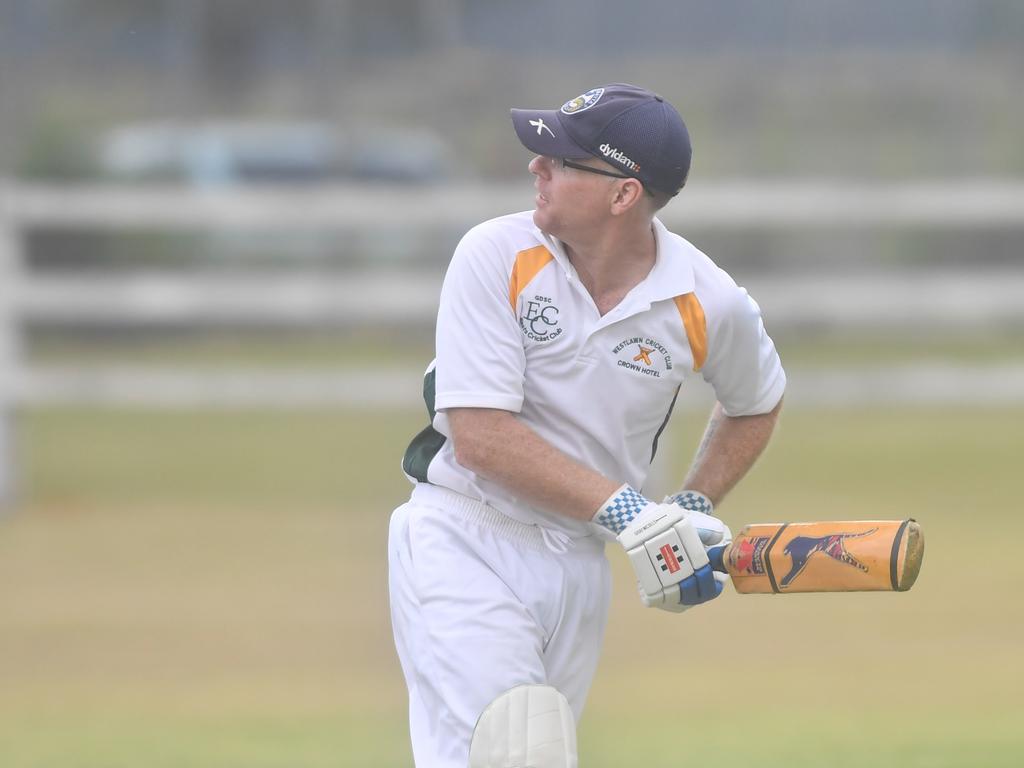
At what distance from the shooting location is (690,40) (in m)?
19.6

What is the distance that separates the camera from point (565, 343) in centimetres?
409

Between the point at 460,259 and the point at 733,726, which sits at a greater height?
the point at 460,259

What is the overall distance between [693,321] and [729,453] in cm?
49

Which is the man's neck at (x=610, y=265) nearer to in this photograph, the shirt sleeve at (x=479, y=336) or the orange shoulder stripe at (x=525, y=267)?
the orange shoulder stripe at (x=525, y=267)

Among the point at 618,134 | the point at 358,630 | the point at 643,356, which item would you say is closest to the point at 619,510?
the point at 643,356

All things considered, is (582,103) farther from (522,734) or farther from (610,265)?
(522,734)

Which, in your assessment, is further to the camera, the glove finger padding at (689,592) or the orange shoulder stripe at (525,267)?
the orange shoulder stripe at (525,267)

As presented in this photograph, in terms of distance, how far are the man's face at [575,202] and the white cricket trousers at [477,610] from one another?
0.66 metres

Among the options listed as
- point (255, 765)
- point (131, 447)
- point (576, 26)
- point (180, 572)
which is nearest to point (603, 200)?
point (255, 765)

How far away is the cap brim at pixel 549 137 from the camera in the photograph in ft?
13.2

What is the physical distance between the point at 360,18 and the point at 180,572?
38.9 ft

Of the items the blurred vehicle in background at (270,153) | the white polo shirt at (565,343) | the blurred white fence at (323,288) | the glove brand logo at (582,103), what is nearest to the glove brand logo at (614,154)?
the glove brand logo at (582,103)

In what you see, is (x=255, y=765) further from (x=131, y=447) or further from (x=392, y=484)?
(x=131, y=447)

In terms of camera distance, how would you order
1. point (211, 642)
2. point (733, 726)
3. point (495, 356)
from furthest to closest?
point (211, 642) → point (733, 726) → point (495, 356)
